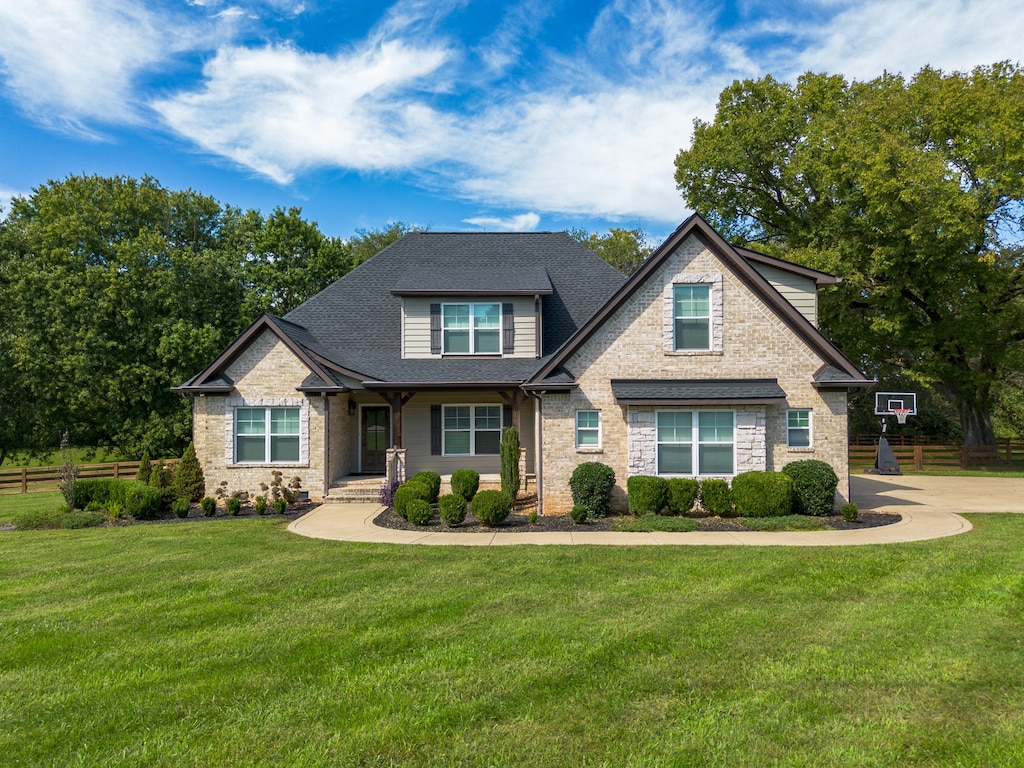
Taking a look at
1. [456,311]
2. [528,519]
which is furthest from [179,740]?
[456,311]

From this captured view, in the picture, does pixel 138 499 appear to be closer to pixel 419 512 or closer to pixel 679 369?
pixel 419 512

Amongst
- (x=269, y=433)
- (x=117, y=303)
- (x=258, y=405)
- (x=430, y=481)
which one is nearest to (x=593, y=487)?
(x=430, y=481)

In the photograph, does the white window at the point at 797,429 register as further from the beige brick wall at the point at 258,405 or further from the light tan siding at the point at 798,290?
the beige brick wall at the point at 258,405

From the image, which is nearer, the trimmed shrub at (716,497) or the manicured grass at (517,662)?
the manicured grass at (517,662)

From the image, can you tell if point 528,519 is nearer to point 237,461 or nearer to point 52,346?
point 237,461

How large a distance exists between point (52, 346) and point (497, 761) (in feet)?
104

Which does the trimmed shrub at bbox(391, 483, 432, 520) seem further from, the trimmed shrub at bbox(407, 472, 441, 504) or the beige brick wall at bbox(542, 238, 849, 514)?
the beige brick wall at bbox(542, 238, 849, 514)

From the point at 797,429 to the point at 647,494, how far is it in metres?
4.17

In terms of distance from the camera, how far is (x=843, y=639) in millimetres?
6078

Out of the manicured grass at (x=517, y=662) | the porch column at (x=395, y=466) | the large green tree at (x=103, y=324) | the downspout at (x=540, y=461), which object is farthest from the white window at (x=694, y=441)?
the large green tree at (x=103, y=324)

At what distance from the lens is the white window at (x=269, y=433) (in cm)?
1636

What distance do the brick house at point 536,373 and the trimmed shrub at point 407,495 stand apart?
9.23 feet

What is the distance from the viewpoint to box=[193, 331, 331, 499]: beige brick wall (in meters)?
16.3

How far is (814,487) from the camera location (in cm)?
1314
